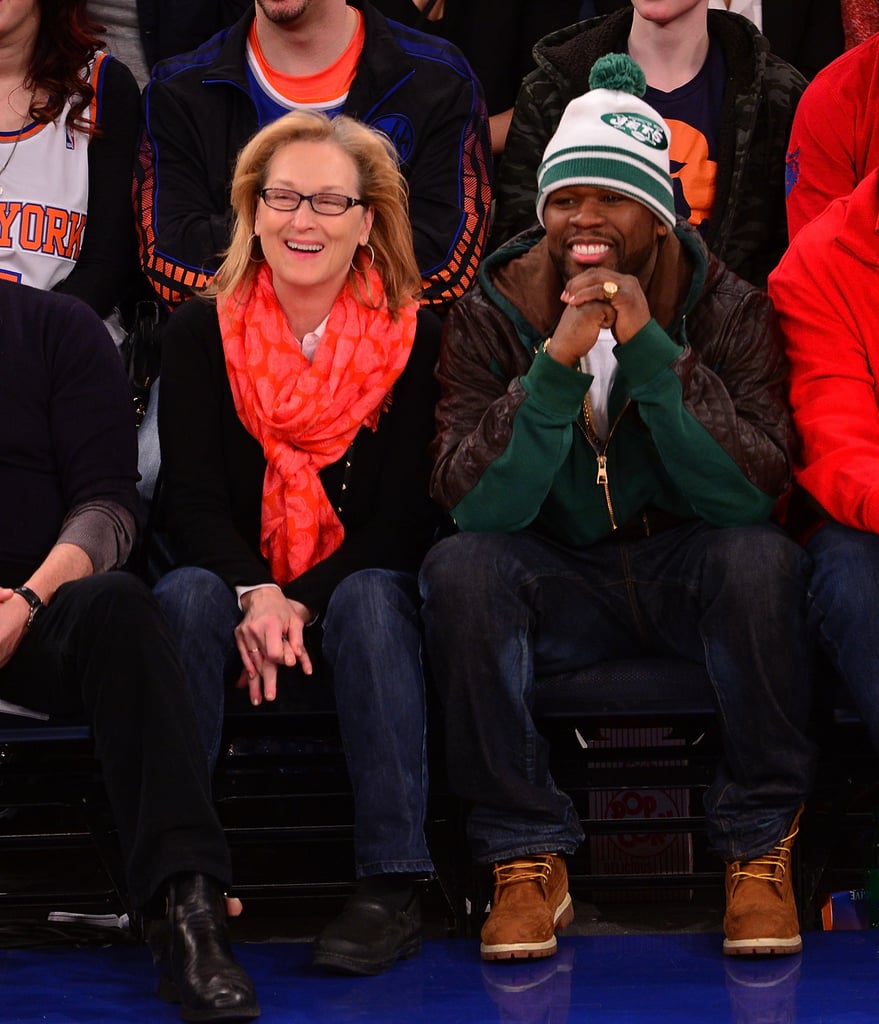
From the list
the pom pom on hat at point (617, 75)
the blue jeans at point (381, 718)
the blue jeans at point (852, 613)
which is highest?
the pom pom on hat at point (617, 75)

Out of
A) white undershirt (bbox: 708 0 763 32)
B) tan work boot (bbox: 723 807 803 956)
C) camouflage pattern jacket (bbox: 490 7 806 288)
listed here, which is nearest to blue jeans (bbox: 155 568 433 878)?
tan work boot (bbox: 723 807 803 956)

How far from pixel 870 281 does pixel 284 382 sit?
1039 millimetres

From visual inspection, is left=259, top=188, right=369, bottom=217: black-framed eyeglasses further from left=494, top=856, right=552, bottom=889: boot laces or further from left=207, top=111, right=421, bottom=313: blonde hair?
left=494, top=856, right=552, bottom=889: boot laces

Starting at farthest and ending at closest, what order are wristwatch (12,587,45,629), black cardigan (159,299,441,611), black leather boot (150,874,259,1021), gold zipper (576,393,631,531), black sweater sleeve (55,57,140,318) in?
black sweater sleeve (55,57,140,318), black cardigan (159,299,441,611), gold zipper (576,393,631,531), wristwatch (12,587,45,629), black leather boot (150,874,259,1021)

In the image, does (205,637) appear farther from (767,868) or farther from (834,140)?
(834,140)

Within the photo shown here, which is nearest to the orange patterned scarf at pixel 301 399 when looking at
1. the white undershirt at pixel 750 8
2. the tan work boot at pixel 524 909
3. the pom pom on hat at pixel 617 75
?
the pom pom on hat at pixel 617 75

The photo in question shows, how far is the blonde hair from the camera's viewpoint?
2.90 metres

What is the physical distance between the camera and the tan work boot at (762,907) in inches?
92.6

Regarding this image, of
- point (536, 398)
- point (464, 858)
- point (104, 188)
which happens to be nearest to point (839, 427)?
point (536, 398)

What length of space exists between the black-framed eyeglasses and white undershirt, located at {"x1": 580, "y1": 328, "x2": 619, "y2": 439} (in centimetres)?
54

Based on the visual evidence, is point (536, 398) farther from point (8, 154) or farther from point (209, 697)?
point (8, 154)

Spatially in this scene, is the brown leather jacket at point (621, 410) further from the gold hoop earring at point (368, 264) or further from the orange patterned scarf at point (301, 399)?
the gold hoop earring at point (368, 264)

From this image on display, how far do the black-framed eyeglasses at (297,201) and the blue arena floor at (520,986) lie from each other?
128 cm

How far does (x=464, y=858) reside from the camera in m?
2.62
